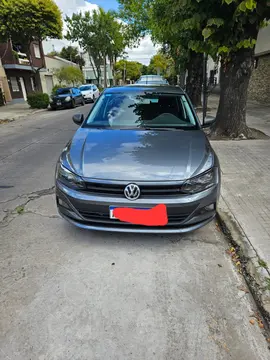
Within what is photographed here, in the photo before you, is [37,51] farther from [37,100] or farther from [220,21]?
[220,21]

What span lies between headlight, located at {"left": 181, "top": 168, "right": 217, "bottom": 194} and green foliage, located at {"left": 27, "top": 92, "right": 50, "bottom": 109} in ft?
59.3

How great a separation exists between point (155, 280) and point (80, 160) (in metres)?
1.40

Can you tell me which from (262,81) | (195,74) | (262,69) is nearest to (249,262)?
(195,74)

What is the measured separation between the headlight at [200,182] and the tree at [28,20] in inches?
697

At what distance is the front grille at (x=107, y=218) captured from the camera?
2.56m

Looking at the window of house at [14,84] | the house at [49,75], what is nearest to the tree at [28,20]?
the window of house at [14,84]

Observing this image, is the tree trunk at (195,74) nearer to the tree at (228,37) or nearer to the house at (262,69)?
the house at (262,69)

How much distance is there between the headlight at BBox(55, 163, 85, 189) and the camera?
2.61m

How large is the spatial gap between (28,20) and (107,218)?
17.9m

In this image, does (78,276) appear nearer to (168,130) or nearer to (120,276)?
(120,276)

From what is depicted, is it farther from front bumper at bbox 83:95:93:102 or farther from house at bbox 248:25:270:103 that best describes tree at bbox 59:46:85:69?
house at bbox 248:25:270:103

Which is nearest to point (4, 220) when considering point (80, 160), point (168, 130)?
point (80, 160)

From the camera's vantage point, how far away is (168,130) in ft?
11.4

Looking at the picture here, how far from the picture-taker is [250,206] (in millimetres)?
3541
